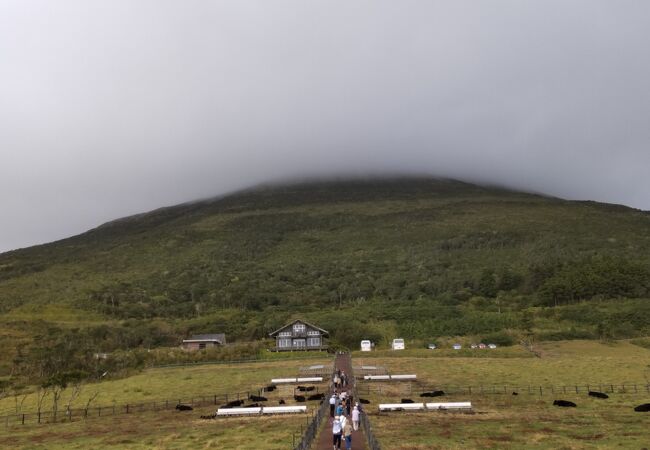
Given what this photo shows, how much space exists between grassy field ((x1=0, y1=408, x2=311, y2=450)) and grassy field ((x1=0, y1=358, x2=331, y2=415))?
991 centimetres

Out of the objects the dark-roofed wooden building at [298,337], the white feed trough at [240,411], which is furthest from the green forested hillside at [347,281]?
the white feed trough at [240,411]

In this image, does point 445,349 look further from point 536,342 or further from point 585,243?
point 585,243

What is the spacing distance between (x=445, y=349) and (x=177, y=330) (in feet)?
174

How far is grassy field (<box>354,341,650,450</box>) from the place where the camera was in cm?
2603

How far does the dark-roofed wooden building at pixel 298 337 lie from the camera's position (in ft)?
302

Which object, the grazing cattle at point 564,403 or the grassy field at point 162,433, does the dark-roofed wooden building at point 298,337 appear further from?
the grazing cattle at point 564,403

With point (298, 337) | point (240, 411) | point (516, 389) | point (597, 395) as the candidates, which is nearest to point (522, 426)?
point (597, 395)

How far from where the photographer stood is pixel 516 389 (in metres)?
44.7

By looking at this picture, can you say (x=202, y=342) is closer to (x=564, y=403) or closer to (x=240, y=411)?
(x=240, y=411)

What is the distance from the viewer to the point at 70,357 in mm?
80125

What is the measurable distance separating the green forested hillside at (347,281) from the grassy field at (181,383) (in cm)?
1663

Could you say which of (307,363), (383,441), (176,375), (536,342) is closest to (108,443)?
(383,441)

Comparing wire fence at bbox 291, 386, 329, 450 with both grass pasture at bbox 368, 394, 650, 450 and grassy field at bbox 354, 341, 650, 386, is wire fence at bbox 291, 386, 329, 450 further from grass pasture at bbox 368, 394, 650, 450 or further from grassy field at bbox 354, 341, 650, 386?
grassy field at bbox 354, 341, 650, 386

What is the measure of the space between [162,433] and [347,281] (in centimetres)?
10691
